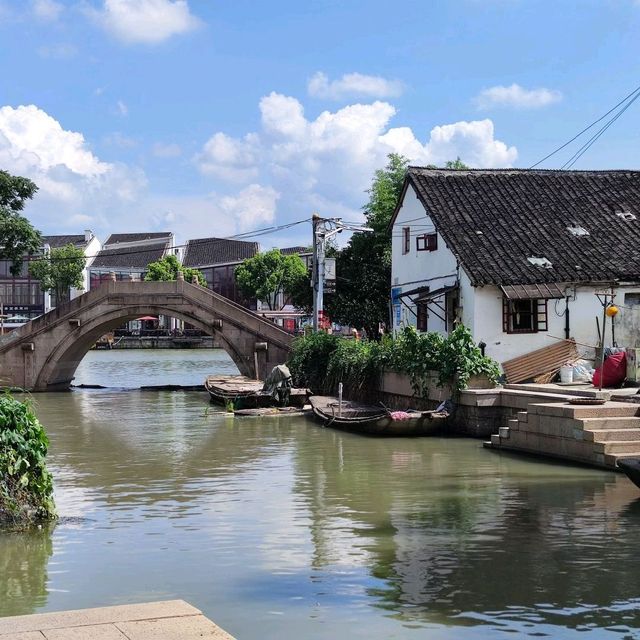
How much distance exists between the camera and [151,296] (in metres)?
37.9

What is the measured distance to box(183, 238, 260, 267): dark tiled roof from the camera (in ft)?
302

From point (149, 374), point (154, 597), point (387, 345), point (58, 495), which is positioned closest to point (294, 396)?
point (387, 345)

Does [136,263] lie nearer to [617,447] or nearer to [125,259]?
[125,259]

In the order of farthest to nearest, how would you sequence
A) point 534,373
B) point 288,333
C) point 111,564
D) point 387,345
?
point 288,333 → point 387,345 → point 534,373 → point 111,564

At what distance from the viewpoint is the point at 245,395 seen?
29766 millimetres

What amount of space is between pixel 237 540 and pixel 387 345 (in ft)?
50.4

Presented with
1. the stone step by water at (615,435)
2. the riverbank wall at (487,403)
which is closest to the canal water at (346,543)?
the stone step by water at (615,435)

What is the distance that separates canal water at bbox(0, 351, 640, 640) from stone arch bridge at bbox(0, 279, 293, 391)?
1684cm

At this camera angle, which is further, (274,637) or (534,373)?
(534,373)

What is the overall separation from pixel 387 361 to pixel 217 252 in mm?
69839

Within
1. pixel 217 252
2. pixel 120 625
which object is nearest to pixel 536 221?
pixel 120 625

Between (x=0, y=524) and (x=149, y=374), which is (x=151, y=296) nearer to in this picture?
(x=149, y=374)

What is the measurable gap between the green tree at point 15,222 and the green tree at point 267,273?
43.0m

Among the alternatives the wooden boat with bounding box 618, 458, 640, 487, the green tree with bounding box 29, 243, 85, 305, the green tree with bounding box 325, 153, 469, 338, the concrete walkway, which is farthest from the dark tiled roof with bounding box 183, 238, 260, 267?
the concrete walkway
